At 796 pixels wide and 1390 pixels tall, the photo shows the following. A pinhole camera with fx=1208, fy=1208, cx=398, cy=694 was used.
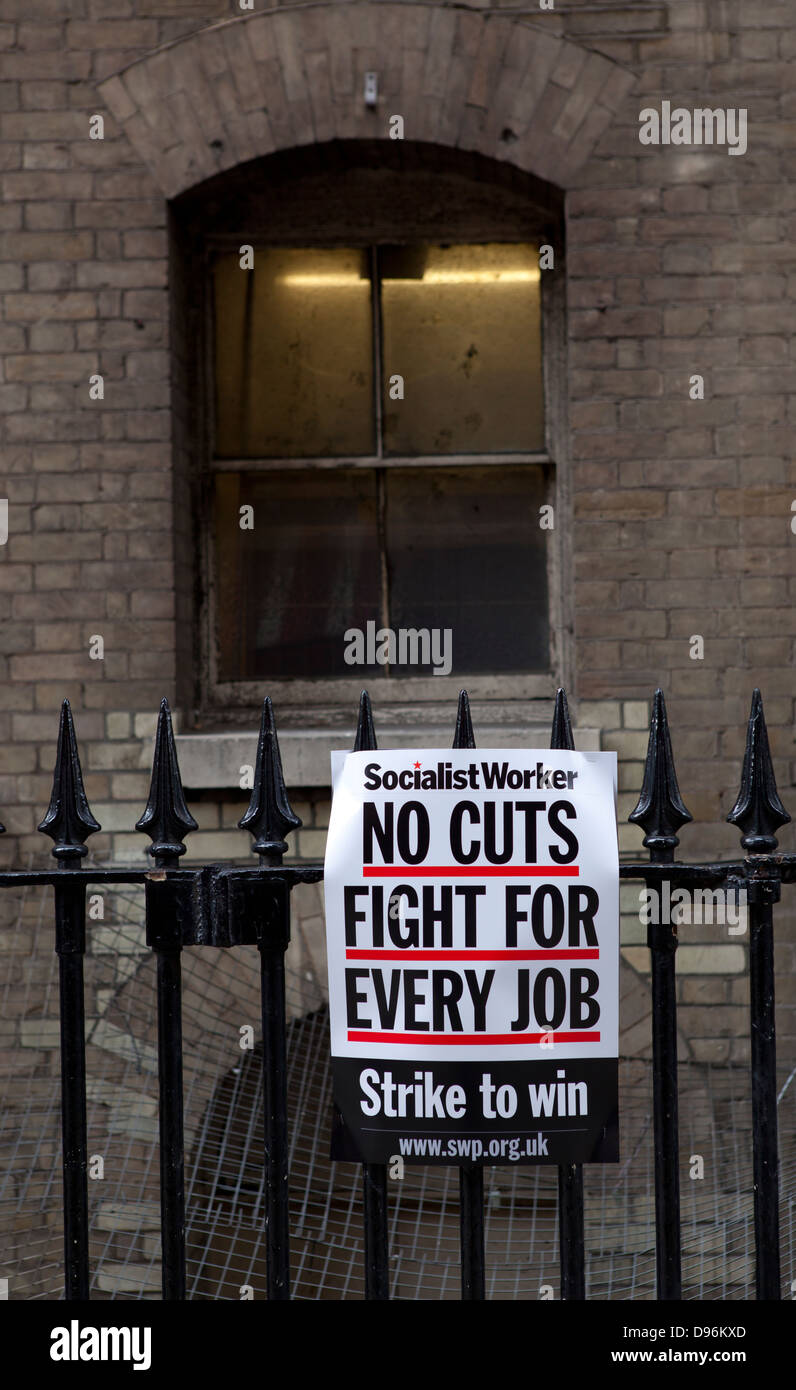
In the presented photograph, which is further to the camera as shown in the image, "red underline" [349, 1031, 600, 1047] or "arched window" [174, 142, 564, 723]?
"arched window" [174, 142, 564, 723]

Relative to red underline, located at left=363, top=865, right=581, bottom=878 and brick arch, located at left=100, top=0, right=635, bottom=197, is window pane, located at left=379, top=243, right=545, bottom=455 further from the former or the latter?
red underline, located at left=363, top=865, right=581, bottom=878

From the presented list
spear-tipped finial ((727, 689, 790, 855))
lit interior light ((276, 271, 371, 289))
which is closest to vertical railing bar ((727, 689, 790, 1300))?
spear-tipped finial ((727, 689, 790, 855))

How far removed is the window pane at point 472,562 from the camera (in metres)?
4.47

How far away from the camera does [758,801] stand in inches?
75.7

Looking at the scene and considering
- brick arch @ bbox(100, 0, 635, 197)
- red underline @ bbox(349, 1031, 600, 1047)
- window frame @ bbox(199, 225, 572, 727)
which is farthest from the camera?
window frame @ bbox(199, 225, 572, 727)

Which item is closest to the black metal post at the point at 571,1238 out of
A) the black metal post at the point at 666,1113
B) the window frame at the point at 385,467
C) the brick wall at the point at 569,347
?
the black metal post at the point at 666,1113

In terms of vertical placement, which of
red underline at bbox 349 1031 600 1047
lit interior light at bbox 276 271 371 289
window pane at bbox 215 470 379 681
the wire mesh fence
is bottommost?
the wire mesh fence

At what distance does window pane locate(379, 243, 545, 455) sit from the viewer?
447 centimetres

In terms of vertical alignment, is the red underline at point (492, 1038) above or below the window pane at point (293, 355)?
below

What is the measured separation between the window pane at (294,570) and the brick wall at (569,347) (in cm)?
39

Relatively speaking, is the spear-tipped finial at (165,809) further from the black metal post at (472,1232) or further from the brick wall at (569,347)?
the brick wall at (569,347)

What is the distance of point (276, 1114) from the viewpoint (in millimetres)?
1977

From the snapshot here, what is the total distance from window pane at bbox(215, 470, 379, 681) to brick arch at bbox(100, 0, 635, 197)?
1.12m
